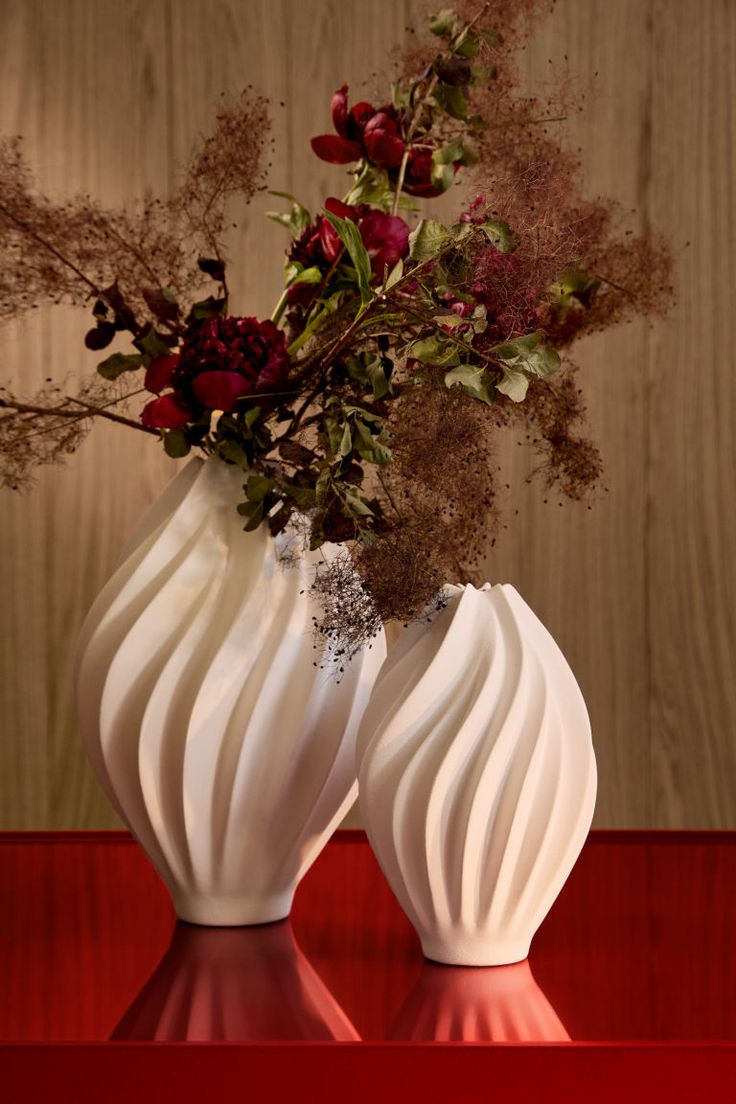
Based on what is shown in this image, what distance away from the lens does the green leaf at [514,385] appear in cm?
62

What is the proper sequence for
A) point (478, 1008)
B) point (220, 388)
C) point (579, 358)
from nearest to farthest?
point (478, 1008), point (220, 388), point (579, 358)

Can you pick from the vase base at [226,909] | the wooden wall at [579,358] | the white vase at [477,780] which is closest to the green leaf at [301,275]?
the white vase at [477,780]

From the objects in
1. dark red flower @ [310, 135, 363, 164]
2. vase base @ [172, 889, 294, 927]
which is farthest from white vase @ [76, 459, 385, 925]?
dark red flower @ [310, 135, 363, 164]

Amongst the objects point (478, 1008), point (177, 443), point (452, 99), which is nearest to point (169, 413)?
point (177, 443)

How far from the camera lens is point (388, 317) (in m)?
0.65

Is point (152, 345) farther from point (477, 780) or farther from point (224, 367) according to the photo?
point (477, 780)

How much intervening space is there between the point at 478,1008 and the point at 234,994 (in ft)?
0.40

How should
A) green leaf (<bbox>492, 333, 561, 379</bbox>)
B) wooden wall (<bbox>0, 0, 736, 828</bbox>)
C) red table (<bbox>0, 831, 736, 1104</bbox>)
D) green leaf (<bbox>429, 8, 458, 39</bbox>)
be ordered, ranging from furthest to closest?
wooden wall (<bbox>0, 0, 736, 828</bbox>) < green leaf (<bbox>429, 8, 458, 39</bbox>) < green leaf (<bbox>492, 333, 561, 379</bbox>) < red table (<bbox>0, 831, 736, 1104</bbox>)

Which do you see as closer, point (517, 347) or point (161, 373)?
point (517, 347)

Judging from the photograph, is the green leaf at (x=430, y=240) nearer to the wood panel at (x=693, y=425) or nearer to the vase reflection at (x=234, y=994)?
the vase reflection at (x=234, y=994)

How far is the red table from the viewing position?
515mm

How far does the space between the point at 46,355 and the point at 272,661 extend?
91cm

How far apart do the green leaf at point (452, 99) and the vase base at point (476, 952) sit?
18.5 inches

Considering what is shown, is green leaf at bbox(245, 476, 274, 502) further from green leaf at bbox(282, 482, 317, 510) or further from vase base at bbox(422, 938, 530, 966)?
vase base at bbox(422, 938, 530, 966)
